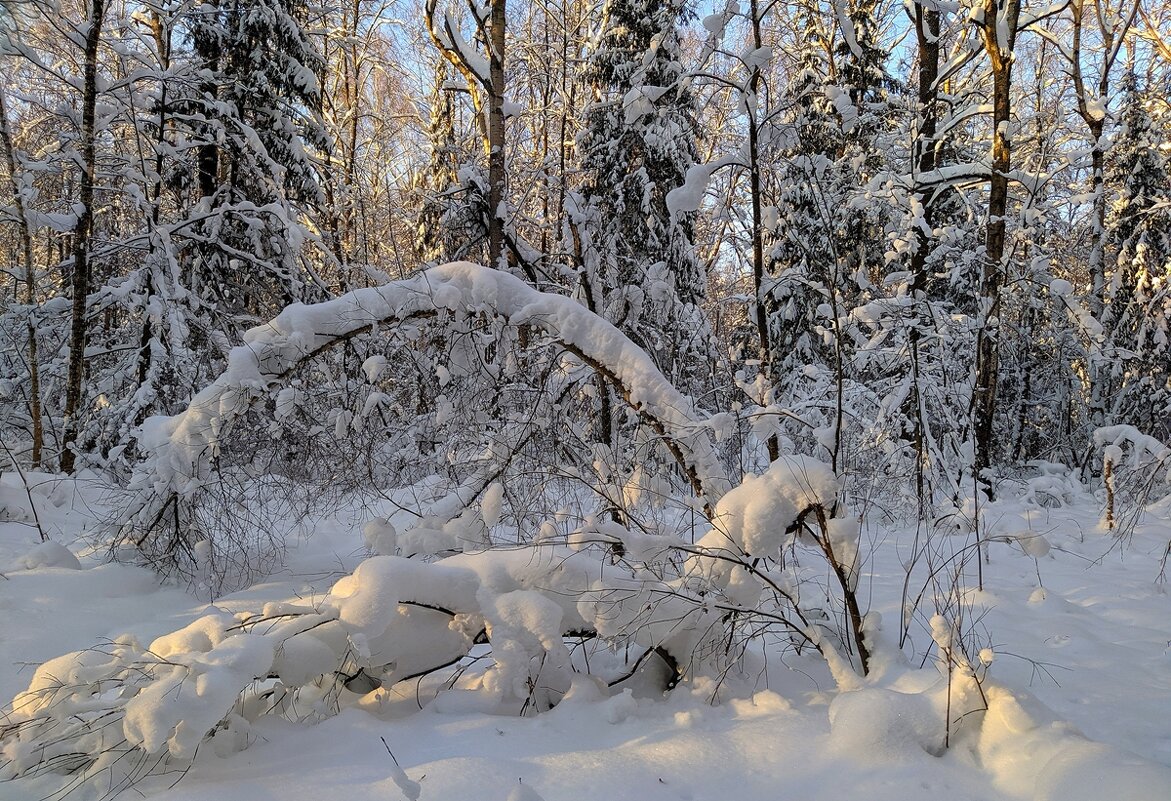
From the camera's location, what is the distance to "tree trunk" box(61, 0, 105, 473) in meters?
7.16

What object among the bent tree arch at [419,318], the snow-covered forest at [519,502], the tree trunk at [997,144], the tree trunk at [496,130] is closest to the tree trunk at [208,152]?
the snow-covered forest at [519,502]

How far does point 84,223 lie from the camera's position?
7.53 metres

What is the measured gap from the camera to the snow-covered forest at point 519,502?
2537 mm

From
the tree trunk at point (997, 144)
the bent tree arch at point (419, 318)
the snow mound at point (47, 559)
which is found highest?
the tree trunk at point (997, 144)

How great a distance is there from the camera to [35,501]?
6328 millimetres

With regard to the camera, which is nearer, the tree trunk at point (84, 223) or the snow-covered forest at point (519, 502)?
the snow-covered forest at point (519, 502)

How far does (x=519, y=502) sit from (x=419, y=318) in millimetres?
A: 1363

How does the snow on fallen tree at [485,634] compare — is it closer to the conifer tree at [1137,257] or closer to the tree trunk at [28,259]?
the tree trunk at [28,259]

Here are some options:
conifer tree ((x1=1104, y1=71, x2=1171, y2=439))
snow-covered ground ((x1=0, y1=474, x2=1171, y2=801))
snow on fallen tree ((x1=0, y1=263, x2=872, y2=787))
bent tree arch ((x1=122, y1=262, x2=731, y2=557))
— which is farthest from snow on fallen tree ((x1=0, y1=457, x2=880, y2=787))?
conifer tree ((x1=1104, y1=71, x2=1171, y2=439))

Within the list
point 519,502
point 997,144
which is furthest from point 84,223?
point 997,144

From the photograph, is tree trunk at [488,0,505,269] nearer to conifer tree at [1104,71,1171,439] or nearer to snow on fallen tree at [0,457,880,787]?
snow on fallen tree at [0,457,880,787]

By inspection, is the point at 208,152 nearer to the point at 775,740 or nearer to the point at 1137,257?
the point at 775,740

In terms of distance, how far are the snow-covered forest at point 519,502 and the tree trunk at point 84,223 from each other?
0.14 feet

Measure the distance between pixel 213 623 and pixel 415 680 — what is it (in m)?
0.97
